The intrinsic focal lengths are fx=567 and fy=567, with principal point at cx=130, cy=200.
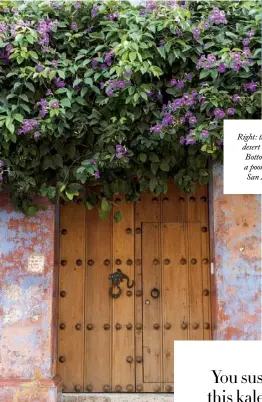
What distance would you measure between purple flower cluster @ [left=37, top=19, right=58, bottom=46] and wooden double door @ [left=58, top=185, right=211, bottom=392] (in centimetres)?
144

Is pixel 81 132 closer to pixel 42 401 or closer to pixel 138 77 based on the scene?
pixel 138 77

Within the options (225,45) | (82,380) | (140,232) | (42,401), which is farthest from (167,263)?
(225,45)

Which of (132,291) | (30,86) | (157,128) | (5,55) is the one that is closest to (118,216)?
(132,291)

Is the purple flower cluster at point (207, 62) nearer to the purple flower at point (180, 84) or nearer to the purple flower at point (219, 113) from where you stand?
the purple flower at point (180, 84)

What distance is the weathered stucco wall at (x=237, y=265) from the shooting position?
4.46m

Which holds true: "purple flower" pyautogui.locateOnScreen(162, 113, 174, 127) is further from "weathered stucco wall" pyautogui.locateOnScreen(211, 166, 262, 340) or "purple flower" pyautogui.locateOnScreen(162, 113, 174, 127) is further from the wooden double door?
the wooden double door

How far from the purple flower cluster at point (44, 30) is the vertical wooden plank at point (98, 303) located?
1.52 m

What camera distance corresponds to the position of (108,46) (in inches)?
173

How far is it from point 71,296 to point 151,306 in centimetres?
70

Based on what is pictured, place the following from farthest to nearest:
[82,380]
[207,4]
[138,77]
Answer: [82,380] → [207,4] → [138,77]

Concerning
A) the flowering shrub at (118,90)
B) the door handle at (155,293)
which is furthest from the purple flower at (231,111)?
the door handle at (155,293)

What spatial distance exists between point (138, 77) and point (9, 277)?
6.20 ft

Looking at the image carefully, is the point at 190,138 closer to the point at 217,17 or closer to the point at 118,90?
the point at 118,90

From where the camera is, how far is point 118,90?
167 inches
